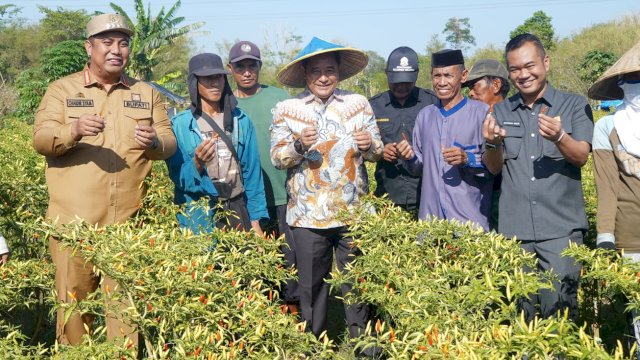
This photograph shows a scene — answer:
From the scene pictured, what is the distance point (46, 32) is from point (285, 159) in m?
48.9

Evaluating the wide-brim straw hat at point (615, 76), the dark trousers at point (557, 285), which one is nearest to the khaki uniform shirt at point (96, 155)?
the dark trousers at point (557, 285)

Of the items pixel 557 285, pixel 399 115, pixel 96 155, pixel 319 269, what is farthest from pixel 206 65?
pixel 557 285

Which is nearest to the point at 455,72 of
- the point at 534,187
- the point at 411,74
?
the point at 411,74

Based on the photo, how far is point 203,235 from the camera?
11.3 ft

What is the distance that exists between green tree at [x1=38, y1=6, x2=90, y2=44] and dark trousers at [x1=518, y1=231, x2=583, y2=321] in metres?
47.6

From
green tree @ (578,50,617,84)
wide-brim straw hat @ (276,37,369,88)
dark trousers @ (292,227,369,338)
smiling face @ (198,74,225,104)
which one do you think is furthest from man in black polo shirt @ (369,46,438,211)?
green tree @ (578,50,617,84)

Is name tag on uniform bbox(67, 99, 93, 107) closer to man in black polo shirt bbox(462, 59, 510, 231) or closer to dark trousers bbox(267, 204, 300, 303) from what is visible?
dark trousers bbox(267, 204, 300, 303)

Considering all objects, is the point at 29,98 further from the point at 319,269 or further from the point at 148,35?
the point at 319,269

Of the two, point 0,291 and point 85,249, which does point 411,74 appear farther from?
point 0,291

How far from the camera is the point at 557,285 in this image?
145 inches

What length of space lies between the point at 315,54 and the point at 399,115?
2.75 ft

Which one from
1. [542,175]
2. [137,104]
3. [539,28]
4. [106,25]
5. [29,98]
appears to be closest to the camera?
[542,175]

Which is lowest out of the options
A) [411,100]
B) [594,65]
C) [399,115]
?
[399,115]

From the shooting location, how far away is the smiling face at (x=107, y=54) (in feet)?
13.1
